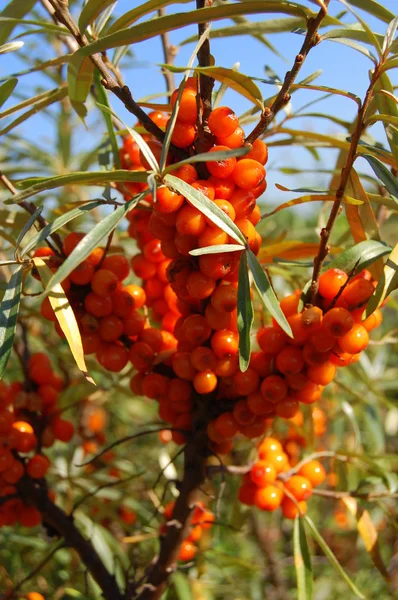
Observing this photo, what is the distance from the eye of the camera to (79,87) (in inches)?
20.1

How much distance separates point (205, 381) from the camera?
2.06 ft

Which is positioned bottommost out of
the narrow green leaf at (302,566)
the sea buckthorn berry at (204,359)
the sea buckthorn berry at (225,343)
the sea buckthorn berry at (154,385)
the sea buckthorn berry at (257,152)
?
the narrow green leaf at (302,566)

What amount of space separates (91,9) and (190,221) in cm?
20

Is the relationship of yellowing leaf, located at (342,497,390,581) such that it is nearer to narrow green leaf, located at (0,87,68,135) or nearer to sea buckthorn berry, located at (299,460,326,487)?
sea buckthorn berry, located at (299,460,326,487)

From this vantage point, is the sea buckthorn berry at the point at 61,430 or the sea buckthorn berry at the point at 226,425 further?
the sea buckthorn berry at the point at 61,430

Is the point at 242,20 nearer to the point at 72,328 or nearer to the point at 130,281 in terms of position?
the point at 72,328

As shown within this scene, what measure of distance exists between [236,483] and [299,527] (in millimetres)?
339

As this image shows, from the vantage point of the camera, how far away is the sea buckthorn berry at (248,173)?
1.66ft

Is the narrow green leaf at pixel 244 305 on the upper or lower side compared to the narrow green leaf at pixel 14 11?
lower

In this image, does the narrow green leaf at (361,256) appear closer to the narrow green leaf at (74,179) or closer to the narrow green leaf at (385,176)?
the narrow green leaf at (385,176)

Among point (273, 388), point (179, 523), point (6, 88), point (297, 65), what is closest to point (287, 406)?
point (273, 388)

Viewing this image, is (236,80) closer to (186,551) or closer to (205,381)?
(205,381)

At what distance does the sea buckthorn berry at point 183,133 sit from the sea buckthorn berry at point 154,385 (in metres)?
0.29

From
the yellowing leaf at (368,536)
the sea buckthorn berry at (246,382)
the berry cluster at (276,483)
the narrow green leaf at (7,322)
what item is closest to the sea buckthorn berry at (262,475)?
the berry cluster at (276,483)
